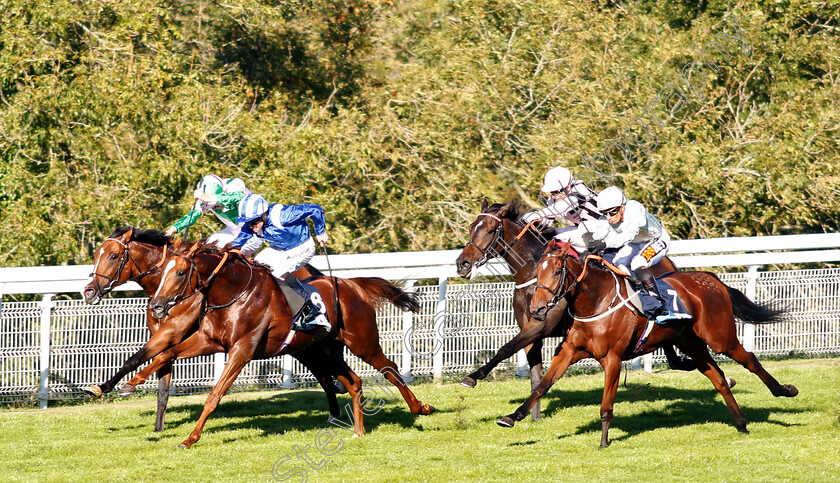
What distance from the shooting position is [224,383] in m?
7.37

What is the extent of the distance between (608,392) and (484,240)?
1.47 m

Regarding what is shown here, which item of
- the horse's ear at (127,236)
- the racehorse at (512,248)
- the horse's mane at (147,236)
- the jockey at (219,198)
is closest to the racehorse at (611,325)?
the racehorse at (512,248)

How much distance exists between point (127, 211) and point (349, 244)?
2.73 m

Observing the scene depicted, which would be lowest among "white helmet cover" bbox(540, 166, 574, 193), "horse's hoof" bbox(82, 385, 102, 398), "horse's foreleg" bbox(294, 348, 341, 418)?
"horse's foreleg" bbox(294, 348, 341, 418)

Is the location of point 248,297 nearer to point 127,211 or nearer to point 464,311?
point 464,311

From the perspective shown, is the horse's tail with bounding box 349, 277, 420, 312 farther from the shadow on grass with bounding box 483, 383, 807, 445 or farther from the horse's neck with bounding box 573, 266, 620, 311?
the horse's neck with bounding box 573, 266, 620, 311

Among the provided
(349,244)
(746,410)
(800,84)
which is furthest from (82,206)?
(800,84)

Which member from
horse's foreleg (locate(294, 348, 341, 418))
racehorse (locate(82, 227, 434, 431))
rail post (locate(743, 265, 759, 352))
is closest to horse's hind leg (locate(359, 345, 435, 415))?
racehorse (locate(82, 227, 434, 431))

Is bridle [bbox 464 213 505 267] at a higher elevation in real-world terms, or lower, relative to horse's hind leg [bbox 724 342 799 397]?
higher

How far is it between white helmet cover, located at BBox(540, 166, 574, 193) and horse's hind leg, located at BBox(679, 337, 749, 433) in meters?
1.57

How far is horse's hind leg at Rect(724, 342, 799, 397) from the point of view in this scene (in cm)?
775

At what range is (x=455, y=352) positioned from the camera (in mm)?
10141

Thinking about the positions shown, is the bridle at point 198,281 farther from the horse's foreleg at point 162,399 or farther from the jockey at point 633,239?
the jockey at point 633,239

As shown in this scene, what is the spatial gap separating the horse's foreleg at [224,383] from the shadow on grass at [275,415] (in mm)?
613
